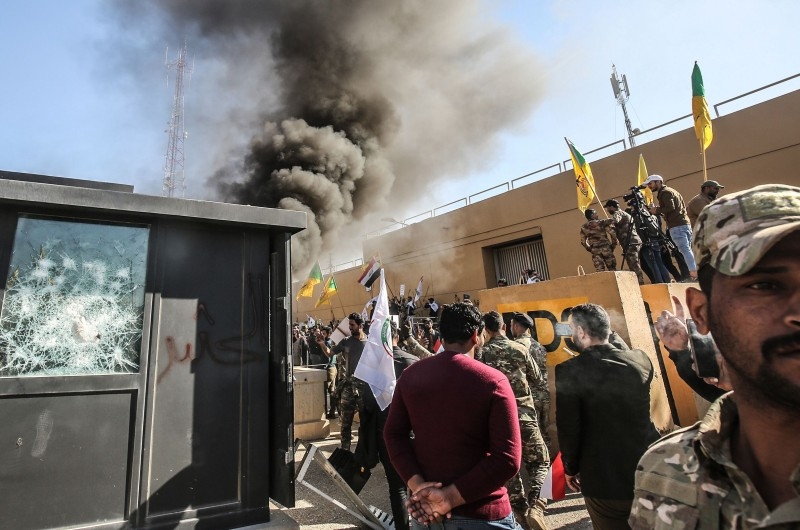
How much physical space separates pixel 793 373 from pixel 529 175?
51.9ft

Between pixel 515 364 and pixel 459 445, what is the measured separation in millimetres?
1790

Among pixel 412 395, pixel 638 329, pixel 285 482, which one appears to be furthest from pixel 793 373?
pixel 638 329

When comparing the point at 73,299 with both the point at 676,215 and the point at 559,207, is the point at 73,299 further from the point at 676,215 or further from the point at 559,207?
the point at 559,207

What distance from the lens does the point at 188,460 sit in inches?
102

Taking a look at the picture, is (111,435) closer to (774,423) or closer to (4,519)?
(4,519)

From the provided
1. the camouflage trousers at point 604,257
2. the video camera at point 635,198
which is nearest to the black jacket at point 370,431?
the camouflage trousers at point 604,257

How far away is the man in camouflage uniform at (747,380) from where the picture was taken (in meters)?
0.73

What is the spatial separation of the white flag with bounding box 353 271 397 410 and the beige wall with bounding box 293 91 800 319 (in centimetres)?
1153

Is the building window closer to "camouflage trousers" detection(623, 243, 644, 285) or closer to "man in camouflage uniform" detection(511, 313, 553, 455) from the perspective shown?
"camouflage trousers" detection(623, 243, 644, 285)

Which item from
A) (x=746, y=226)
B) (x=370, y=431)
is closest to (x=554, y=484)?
(x=370, y=431)

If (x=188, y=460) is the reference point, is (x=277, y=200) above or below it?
above

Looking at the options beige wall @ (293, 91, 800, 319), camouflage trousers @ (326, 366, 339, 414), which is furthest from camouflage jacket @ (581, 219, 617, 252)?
beige wall @ (293, 91, 800, 319)

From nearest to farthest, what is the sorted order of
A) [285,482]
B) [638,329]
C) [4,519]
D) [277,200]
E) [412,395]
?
[412,395]
[4,519]
[285,482]
[638,329]
[277,200]

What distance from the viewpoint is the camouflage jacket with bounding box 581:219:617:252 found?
623cm
